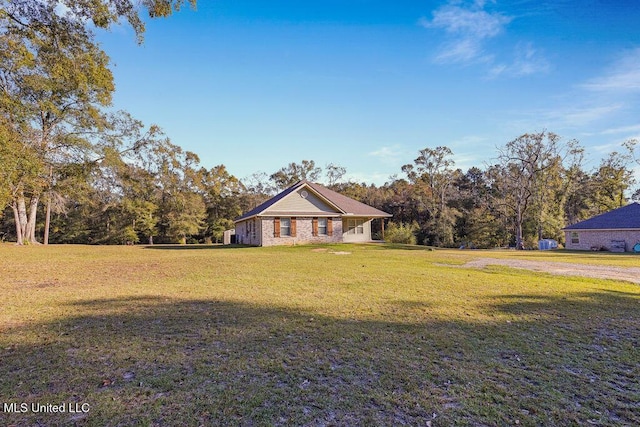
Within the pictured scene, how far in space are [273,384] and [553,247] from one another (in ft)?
108

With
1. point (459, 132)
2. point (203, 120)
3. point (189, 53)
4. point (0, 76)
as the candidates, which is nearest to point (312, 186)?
point (203, 120)

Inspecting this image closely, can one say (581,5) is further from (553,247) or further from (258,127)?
(553,247)

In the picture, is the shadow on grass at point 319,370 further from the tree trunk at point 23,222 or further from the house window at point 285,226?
the tree trunk at point 23,222

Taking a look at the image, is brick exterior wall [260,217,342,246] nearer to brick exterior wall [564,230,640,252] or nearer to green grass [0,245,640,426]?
green grass [0,245,640,426]

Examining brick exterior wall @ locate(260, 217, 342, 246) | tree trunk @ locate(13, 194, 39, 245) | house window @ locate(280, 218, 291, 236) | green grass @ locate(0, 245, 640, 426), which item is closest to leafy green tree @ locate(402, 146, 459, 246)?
brick exterior wall @ locate(260, 217, 342, 246)

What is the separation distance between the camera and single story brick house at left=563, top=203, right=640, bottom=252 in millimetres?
24516

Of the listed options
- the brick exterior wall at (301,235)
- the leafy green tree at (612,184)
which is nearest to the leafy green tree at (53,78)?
the brick exterior wall at (301,235)

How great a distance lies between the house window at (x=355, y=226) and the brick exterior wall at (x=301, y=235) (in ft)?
6.08

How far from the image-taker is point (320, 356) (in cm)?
378

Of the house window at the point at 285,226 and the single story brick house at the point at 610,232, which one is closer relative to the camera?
A: the house window at the point at 285,226

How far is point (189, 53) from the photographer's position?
14.1 metres

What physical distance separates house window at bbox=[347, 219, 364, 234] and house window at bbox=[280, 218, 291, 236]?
5.41 m

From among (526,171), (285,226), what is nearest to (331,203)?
(285,226)

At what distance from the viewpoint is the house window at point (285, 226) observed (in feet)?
79.0
